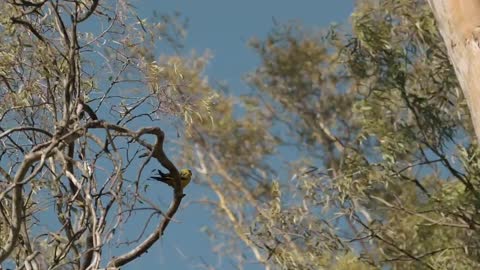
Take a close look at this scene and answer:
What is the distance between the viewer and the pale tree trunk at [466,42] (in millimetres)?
3086

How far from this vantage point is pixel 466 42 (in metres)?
3.18

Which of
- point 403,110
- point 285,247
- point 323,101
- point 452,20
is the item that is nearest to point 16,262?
point 452,20

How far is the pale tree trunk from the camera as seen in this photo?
3.09 m

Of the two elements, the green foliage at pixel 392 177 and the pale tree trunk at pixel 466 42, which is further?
the green foliage at pixel 392 177

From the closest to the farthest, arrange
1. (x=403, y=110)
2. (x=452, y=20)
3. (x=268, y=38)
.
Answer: (x=452, y=20) < (x=403, y=110) < (x=268, y=38)

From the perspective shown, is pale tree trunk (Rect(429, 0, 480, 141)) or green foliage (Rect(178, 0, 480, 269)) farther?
green foliage (Rect(178, 0, 480, 269))

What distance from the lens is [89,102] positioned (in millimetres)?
3031

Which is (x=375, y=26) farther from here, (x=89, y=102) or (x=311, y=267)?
(x=89, y=102)

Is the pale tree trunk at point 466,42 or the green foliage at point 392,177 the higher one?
the green foliage at point 392,177

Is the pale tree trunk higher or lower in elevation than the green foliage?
lower

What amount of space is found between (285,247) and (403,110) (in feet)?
4.47

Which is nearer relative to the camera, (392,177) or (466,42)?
(466,42)

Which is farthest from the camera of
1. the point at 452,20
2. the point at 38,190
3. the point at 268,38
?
the point at 268,38

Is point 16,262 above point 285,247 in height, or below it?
below
